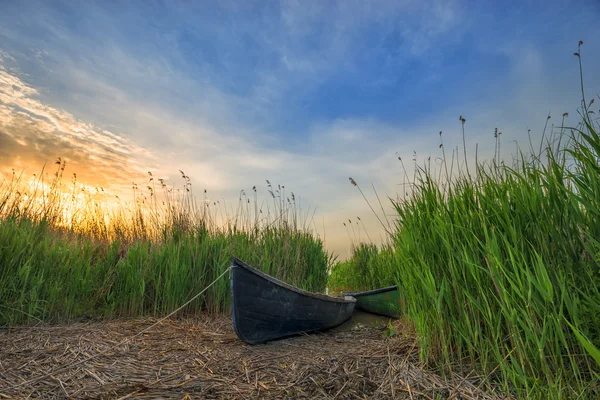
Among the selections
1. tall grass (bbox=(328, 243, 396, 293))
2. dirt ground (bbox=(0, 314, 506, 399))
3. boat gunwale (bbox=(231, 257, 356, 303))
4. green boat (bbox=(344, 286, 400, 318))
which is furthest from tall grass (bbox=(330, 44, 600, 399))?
tall grass (bbox=(328, 243, 396, 293))

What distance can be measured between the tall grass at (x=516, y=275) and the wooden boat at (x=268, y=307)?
6.50 ft

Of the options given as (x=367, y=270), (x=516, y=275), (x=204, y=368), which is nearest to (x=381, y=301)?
(x=367, y=270)

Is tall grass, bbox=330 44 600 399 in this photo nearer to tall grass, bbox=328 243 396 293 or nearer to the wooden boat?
the wooden boat

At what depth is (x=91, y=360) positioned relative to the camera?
179 inches

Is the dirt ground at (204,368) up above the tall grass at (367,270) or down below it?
below

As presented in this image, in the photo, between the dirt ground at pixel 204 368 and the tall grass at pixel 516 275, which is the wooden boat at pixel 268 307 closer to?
the dirt ground at pixel 204 368

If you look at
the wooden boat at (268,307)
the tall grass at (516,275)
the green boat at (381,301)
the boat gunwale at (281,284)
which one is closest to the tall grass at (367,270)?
the green boat at (381,301)

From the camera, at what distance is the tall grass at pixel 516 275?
281 centimetres

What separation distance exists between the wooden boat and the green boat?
65.3 inches

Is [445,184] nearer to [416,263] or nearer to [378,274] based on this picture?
[416,263]

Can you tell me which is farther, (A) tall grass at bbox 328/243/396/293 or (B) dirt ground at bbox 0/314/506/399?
(A) tall grass at bbox 328/243/396/293

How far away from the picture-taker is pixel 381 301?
7.74 meters

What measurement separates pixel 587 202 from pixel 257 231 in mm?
7261

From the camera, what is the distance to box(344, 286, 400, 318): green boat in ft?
24.3
